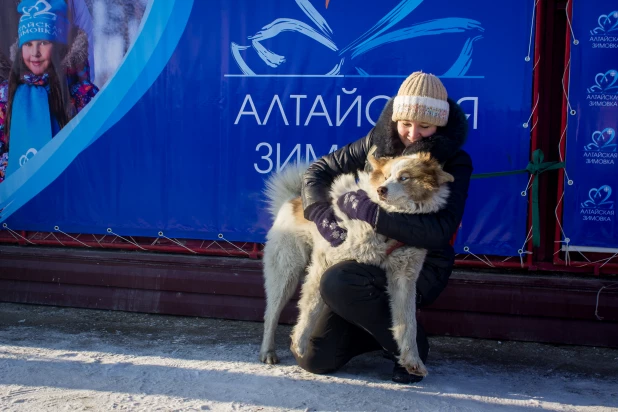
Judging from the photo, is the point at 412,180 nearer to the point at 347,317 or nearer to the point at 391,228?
the point at 391,228

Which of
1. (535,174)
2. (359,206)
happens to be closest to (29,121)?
(359,206)

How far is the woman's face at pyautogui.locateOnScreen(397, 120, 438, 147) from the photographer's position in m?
3.62

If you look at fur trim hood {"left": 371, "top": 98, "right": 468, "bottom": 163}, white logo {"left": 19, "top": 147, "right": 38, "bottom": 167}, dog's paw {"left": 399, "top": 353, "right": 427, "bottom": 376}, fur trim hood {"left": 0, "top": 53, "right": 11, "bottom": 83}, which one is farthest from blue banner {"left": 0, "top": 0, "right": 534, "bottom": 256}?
dog's paw {"left": 399, "top": 353, "right": 427, "bottom": 376}

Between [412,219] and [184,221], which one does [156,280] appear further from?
[412,219]

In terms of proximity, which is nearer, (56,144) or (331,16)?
(331,16)

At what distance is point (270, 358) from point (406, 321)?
0.97 m

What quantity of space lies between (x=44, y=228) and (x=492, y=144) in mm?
3606

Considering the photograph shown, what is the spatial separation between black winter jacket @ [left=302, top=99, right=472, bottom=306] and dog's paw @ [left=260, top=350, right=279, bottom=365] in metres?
0.91

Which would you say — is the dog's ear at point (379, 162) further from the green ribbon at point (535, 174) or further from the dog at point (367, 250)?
the green ribbon at point (535, 174)

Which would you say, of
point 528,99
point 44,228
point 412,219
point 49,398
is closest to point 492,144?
point 528,99

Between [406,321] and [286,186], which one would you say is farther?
[286,186]

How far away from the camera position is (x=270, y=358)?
4.03 m

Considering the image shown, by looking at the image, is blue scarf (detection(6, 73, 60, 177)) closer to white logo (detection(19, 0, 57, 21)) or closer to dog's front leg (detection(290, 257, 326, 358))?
white logo (detection(19, 0, 57, 21))

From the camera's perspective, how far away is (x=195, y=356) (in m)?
4.17
